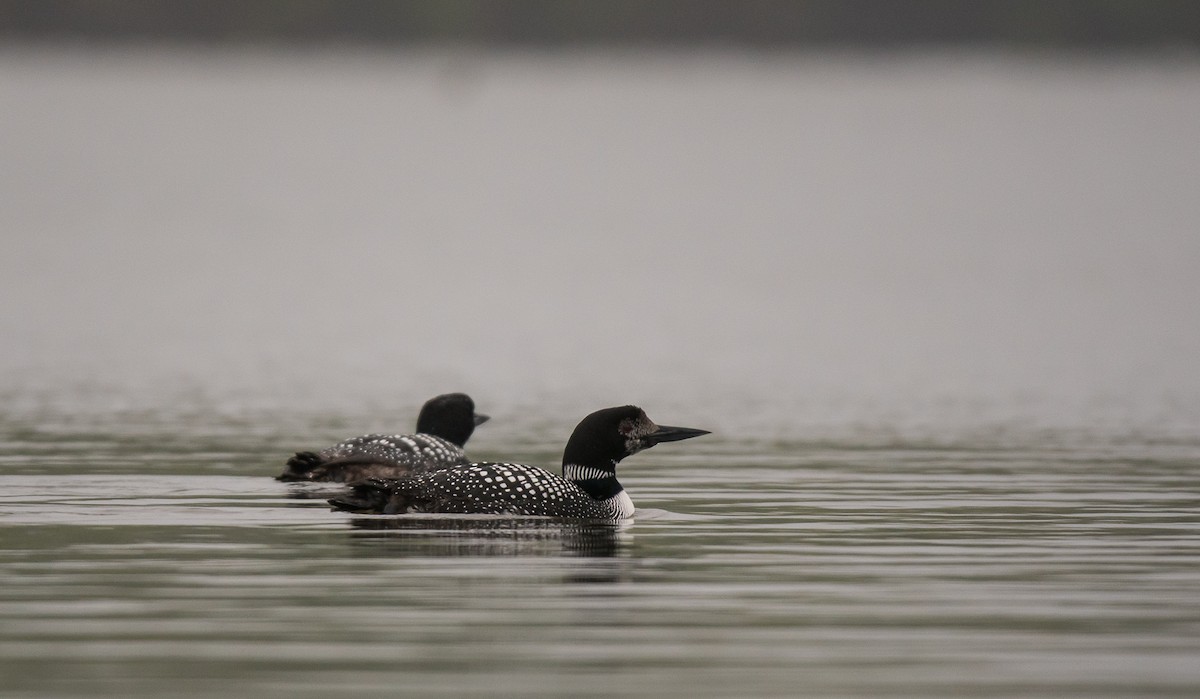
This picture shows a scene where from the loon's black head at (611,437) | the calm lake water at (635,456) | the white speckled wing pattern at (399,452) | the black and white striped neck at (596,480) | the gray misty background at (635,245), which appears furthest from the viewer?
the gray misty background at (635,245)

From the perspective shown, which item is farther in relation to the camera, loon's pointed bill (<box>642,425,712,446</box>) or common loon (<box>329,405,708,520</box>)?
loon's pointed bill (<box>642,425,712,446</box>)

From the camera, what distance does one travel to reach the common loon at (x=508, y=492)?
12695 millimetres

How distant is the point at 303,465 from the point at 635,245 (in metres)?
34.4

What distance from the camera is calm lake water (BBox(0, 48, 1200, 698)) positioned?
9.17 meters

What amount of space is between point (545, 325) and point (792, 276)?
9.37 metres

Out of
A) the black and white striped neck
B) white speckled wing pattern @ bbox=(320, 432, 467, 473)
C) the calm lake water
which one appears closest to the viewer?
the calm lake water

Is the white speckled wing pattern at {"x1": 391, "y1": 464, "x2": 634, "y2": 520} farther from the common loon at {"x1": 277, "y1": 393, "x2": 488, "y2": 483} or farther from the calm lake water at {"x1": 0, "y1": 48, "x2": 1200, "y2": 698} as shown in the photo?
the common loon at {"x1": 277, "y1": 393, "x2": 488, "y2": 483}

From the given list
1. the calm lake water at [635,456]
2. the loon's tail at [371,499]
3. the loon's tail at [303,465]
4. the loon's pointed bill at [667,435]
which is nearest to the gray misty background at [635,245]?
the calm lake water at [635,456]

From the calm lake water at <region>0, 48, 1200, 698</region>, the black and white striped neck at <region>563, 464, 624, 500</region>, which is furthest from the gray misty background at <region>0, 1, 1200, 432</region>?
the black and white striped neck at <region>563, 464, 624, 500</region>

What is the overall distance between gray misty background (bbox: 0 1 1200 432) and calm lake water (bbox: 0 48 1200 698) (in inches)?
6.0

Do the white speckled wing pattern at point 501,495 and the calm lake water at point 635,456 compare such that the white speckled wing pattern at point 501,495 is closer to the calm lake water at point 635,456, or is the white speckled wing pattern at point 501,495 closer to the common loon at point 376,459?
the calm lake water at point 635,456

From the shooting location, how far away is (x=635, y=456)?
16.4m

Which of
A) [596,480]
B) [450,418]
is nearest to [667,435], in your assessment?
[596,480]

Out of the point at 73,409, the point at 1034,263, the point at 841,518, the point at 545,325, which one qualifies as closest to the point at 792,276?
the point at 1034,263
